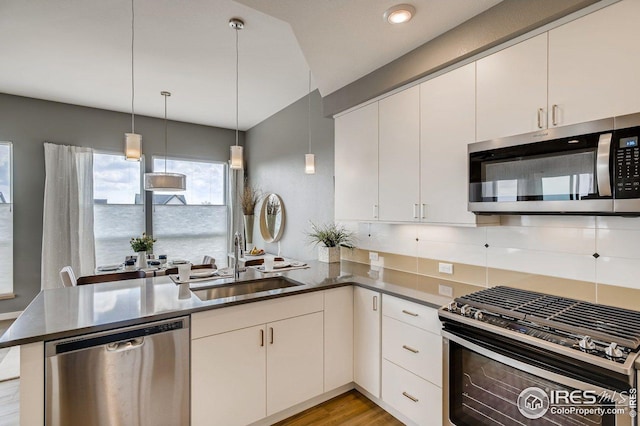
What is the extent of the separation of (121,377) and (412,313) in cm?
167

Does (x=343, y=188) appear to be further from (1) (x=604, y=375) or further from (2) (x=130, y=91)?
(2) (x=130, y=91)

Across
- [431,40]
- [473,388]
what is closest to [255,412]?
[473,388]

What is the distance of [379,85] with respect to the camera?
8.09ft

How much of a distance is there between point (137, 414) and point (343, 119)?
2.61m

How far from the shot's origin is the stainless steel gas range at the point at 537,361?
1.16m

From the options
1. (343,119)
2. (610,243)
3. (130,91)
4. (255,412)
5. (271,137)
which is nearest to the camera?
(610,243)

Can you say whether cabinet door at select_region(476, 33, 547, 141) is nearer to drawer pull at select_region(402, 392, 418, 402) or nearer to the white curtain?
drawer pull at select_region(402, 392, 418, 402)

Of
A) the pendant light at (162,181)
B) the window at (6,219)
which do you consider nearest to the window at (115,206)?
the window at (6,219)

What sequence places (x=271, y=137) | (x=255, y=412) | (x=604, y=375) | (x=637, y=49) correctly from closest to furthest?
(x=604, y=375)
(x=637, y=49)
(x=255, y=412)
(x=271, y=137)

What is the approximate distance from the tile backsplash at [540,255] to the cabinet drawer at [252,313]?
746mm

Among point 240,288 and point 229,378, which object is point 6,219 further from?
point 229,378

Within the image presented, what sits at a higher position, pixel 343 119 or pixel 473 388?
pixel 343 119

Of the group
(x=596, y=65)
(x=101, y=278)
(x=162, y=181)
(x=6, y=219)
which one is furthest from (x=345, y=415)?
(x=6, y=219)

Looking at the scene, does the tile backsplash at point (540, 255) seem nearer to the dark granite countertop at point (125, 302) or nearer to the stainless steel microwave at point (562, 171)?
the stainless steel microwave at point (562, 171)
